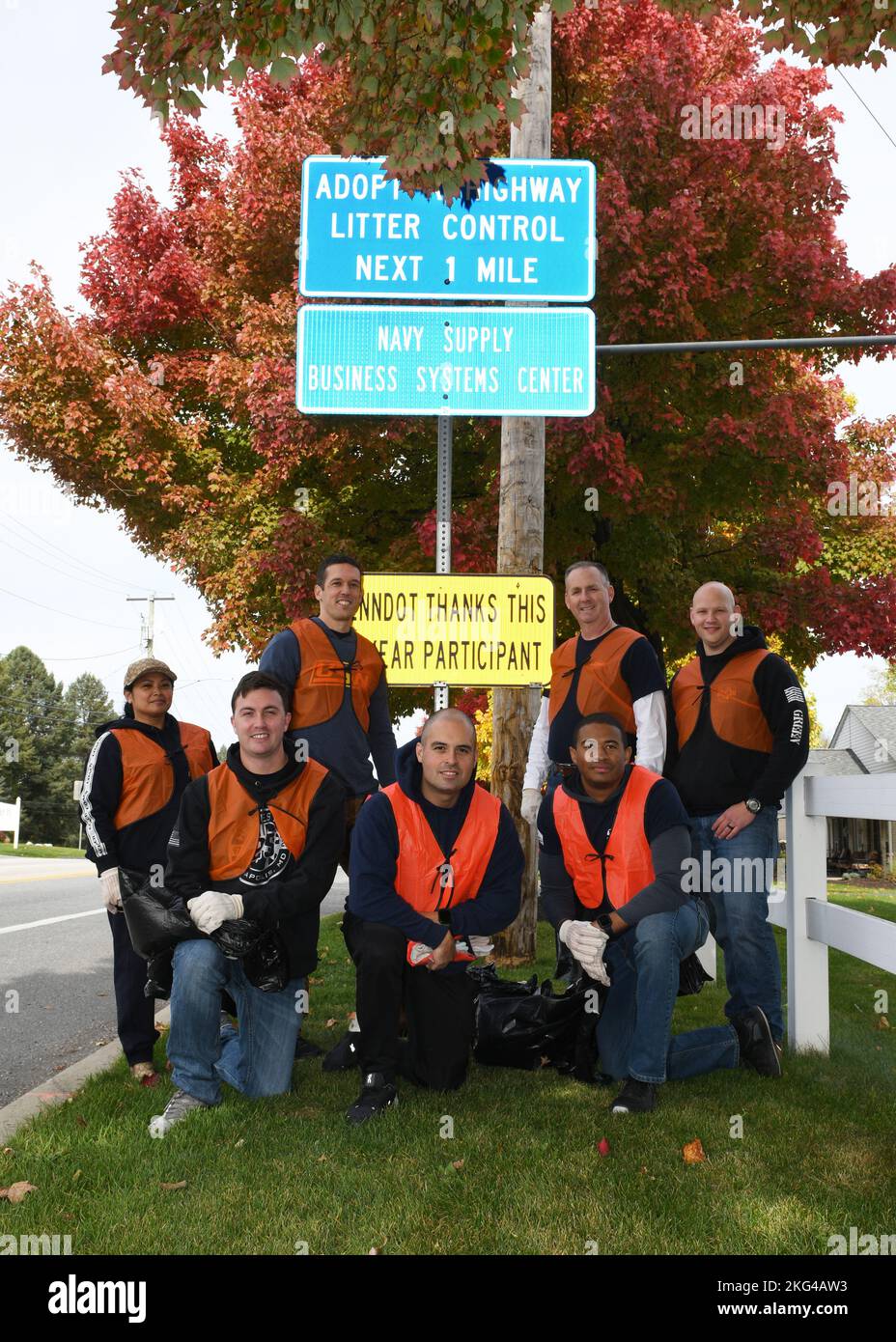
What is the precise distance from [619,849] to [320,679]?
157 centimetres

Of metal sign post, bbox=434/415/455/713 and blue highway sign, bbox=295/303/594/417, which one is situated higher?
blue highway sign, bbox=295/303/594/417

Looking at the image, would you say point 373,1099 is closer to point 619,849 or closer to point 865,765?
point 619,849

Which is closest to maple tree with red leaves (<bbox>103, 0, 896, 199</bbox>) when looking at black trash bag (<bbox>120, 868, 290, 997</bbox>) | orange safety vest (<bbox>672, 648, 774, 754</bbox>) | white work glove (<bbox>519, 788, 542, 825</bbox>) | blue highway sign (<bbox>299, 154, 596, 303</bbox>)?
blue highway sign (<bbox>299, 154, 596, 303</bbox>)

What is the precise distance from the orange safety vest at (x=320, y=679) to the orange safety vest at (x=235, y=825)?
676 millimetres

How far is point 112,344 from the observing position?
13648mm

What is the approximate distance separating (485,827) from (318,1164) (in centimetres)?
147

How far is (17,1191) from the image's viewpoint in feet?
10.8

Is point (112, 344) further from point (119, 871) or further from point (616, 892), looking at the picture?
point (616, 892)

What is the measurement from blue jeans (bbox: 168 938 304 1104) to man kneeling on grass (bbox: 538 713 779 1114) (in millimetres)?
1167

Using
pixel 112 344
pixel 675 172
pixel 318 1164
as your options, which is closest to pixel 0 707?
pixel 112 344

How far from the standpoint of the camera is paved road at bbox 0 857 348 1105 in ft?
18.6

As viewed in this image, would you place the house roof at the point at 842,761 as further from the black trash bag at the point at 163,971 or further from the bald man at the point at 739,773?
the black trash bag at the point at 163,971

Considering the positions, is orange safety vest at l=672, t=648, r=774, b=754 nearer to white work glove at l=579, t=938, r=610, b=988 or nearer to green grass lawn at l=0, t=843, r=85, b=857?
white work glove at l=579, t=938, r=610, b=988

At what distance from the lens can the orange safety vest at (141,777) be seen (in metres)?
4.82
